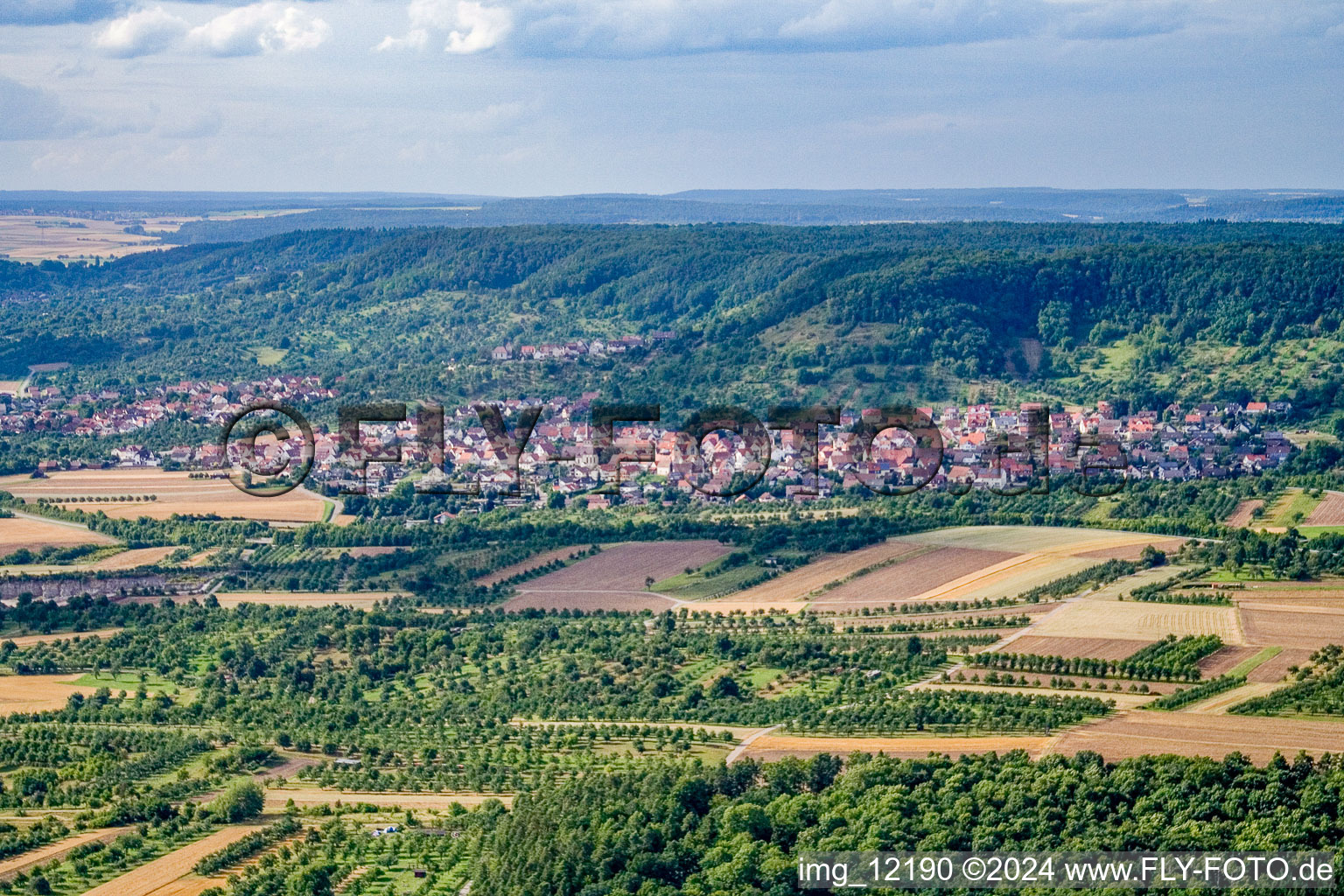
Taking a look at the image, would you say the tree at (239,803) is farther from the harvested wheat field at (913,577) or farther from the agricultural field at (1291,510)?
the agricultural field at (1291,510)

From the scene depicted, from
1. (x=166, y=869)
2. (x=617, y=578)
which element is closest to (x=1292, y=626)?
(x=617, y=578)

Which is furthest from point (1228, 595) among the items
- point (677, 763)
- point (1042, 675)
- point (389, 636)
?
point (389, 636)

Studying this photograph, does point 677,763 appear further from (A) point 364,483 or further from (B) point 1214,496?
(A) point 364,483

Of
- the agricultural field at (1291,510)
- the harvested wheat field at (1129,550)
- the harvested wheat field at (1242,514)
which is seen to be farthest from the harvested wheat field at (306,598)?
the agricultural field at (1291,510)

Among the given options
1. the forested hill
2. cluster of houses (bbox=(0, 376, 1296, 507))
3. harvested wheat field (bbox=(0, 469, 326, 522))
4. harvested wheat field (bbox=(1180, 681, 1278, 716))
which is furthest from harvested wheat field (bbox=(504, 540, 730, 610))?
the forested hill

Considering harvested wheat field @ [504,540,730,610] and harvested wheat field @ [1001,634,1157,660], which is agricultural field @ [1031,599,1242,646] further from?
harvested wheat field @ [504,540,730,610]

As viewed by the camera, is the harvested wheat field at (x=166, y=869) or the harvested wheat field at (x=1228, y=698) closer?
the harvested wheat field at (x=166, y=869)
